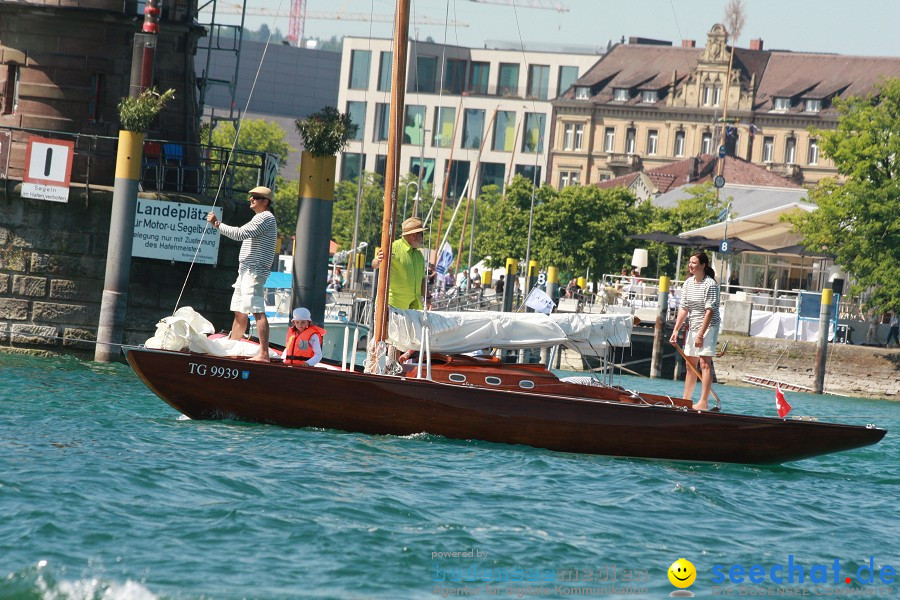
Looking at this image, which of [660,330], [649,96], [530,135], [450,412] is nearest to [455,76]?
[530,135]

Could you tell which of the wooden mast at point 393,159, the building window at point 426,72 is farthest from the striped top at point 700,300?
the building window at point 426,72

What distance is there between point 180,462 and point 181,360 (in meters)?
2.52

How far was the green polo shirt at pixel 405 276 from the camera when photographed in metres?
15.9

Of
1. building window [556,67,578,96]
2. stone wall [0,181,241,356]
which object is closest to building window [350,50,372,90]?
building window [556,67,578,96]

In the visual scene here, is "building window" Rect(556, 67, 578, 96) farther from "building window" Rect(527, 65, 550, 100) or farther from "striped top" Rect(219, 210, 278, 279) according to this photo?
"striped top" Rect(219, 210, 278, 279)

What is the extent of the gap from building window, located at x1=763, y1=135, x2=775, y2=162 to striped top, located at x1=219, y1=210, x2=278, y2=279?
8387cm

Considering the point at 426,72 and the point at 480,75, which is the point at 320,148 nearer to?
the point at 426,72

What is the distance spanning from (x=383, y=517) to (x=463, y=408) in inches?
158

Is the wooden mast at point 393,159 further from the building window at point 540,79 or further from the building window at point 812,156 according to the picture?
the building window at point 540,79

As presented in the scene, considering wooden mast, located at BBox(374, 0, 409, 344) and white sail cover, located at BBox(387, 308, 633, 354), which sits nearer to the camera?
wooden mast, located at BBox(374, 0, 409, 344)

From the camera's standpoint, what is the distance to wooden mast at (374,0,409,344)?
601 inches

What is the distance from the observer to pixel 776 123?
94.4m

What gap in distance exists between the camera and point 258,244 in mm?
15648

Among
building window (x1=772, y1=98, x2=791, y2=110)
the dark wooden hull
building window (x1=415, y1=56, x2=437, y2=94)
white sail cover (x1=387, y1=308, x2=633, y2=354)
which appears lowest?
the dark wooden hull
